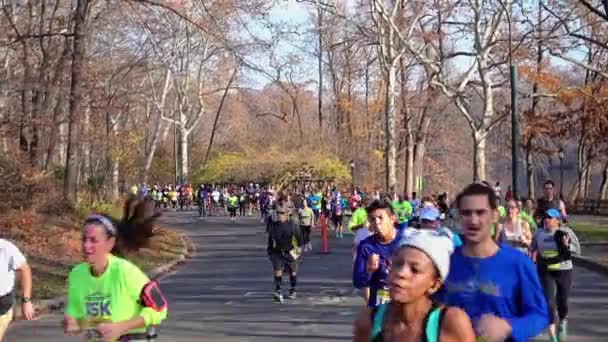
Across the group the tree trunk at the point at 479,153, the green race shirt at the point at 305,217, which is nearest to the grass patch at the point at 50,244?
the green race shirt at the point at 305,217

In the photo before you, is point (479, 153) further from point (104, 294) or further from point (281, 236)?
point (104, 294)

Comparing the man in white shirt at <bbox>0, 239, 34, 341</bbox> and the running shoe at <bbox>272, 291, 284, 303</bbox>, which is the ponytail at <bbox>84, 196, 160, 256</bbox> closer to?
the man in white shirt at <bbox>0, 239, 34, 341</bbox>

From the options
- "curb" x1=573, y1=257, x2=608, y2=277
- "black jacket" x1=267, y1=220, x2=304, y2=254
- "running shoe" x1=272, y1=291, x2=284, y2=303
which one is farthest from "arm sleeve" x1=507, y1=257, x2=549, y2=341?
"curb" x1=573, y1=257, x2=608, y2=277

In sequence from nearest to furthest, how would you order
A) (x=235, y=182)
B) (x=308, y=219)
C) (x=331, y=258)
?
(x=331, y=258) < (x=308, y=219) < (x=235, y=182)

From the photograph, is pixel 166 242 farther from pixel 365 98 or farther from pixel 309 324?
pixel 365 98

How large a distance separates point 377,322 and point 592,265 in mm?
20151

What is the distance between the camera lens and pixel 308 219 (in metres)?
31.8

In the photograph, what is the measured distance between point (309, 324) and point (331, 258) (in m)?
14.0

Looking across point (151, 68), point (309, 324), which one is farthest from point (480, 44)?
point (151, 68)

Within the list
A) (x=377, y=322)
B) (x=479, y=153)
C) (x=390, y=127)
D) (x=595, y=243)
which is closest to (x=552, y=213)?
(x=377, y=322)

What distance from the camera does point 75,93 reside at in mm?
29031

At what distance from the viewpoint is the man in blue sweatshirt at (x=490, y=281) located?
5.24m

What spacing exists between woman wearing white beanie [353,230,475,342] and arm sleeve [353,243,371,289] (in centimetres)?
531

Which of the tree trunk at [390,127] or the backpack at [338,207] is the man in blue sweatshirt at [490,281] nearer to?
the backpack at [338,207]
